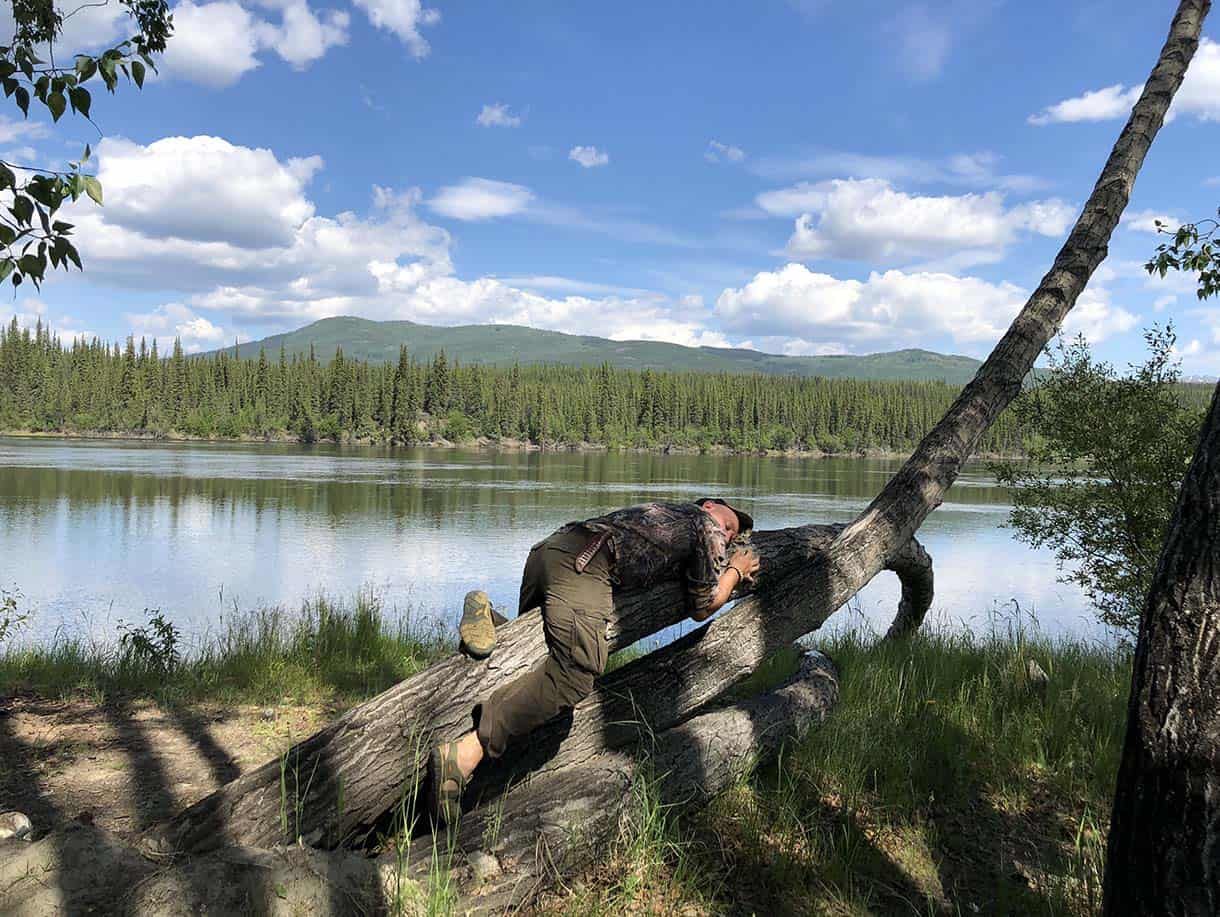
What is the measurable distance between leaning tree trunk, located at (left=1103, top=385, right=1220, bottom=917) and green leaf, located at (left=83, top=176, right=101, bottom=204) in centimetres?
343

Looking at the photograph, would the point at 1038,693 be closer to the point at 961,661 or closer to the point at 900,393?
the point at 961,661

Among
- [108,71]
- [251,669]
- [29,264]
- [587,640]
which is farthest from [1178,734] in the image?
[251,669]

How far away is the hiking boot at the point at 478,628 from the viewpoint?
Result: 3.51 metres

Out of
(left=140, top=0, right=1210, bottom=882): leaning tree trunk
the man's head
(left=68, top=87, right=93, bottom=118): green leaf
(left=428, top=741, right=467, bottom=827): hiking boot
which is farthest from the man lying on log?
(left=68, top=87, right=93, bottom=118): green leaf

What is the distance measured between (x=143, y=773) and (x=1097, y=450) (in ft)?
26.8

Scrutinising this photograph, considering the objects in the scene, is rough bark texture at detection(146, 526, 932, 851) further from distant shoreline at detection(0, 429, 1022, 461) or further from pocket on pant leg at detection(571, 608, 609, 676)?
distant shoreline at detection(0, 429, 1022, 461)

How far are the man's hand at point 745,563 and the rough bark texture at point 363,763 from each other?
0.58 meters

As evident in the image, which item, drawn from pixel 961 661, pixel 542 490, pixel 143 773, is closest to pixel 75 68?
pixel 143 773

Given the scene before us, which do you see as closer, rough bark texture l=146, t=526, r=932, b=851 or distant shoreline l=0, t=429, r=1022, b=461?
rough bark texture l=146, t=526, r=932, b=851

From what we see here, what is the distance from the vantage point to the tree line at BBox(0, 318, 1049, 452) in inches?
4085

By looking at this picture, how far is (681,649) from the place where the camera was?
4289mm

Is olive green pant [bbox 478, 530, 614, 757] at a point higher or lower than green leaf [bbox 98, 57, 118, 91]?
lower

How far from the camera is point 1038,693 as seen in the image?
5.11 metres

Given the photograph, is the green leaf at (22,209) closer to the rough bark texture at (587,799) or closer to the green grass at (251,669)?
the rough bark texture at (587,799)
